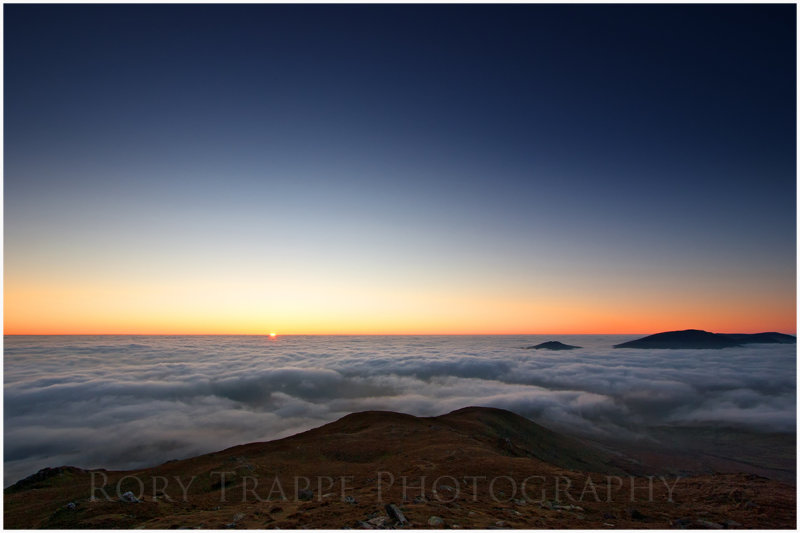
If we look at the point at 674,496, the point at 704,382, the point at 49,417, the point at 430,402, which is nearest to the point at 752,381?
the point at 704,382

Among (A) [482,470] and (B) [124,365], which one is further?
(B) [124,365]

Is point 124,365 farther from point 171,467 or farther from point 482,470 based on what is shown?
point 482,470

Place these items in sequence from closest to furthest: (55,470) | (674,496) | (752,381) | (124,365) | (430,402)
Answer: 1. (674,496)
2. (55,470)
3. (430,402)
4. (752,381)
5. (124,365)

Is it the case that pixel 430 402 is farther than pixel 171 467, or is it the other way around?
pixel 430 402

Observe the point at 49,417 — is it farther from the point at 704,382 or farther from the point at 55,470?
the point at 704,382

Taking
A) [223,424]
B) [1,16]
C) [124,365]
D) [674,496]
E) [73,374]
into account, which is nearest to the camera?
[1,16]

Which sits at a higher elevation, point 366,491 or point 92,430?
point 366,491

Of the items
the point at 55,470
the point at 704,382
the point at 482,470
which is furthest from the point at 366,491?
the point at 704,382

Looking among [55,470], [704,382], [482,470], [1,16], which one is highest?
[1,16]

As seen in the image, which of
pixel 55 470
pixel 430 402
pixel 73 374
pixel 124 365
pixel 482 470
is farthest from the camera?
pixel 124 365
